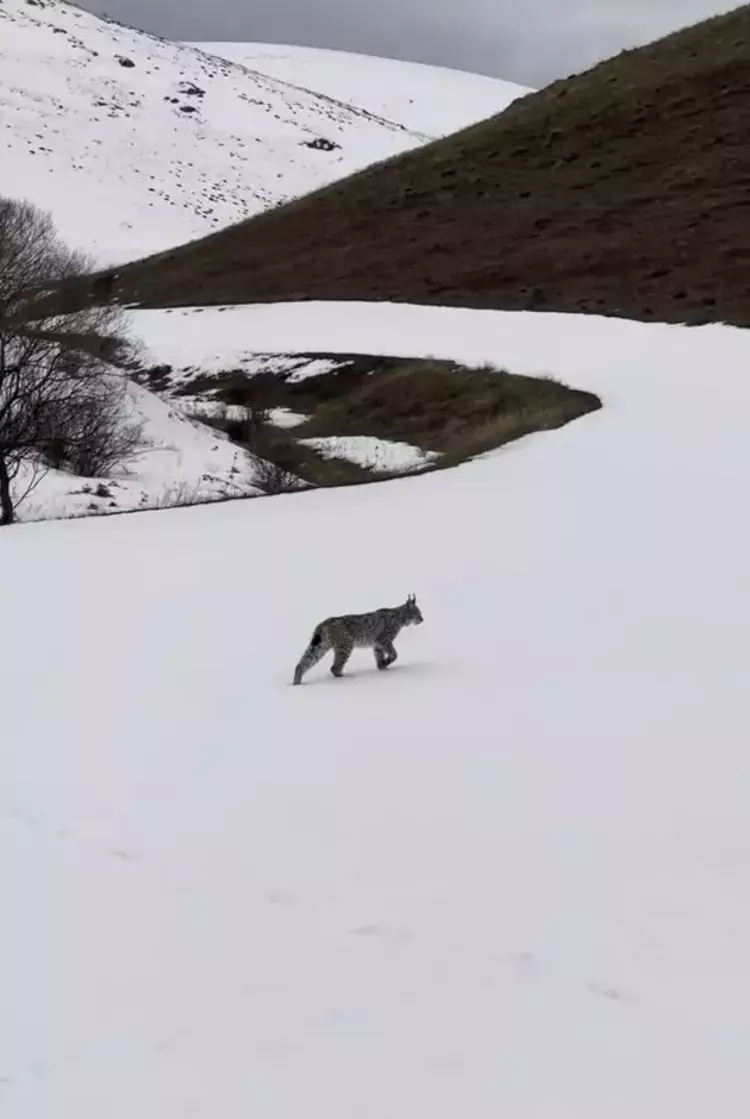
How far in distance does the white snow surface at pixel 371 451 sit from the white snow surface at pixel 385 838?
1025cm

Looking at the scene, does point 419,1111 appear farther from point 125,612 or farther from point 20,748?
point 125,612

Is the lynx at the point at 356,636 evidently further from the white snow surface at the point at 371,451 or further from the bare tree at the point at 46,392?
the white snow surface at the point at 371,451

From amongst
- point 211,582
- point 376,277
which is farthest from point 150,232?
point 211,582

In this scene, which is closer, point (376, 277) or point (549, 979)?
point (549, 979)

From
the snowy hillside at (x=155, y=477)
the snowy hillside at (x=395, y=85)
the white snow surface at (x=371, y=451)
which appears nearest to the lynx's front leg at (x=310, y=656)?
the snowy hillside at (x=155, y=477)

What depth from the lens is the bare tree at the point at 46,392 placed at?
1821cm

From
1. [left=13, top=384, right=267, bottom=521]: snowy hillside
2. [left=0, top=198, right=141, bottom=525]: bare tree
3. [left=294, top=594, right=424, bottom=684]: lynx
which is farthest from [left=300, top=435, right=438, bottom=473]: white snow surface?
[left=294, top=594, right=424, bottom=684]: lynx

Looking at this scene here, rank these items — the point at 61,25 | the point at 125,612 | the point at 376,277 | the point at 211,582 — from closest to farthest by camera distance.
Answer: the point at 125,612, the point at 211,582, the point at 376,277, the point at 61,25

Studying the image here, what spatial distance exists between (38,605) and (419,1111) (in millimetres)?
6361

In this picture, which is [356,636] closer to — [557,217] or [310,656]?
[310,656]

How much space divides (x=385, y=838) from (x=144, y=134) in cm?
7078

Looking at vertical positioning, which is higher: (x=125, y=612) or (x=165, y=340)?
(x=165, y=340)

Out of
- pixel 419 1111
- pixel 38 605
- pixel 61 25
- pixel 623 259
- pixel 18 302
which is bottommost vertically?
pixel 419 1111

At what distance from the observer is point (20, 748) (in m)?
5.73
